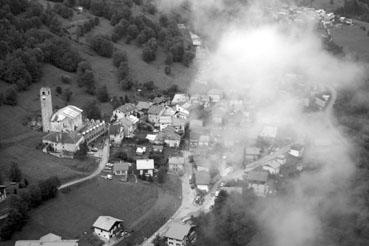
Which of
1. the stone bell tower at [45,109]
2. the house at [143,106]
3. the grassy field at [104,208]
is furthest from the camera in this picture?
the house at [143,106]

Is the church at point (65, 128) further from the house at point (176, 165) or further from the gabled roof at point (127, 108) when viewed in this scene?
the house at point (176, 165)

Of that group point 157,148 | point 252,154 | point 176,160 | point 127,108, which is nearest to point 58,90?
point 127,108

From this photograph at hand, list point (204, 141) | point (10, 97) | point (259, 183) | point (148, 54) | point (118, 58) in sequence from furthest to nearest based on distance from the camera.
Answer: point (148, 54), point (118, 58), point (204, 141), point (10, 97), point (259, 183)

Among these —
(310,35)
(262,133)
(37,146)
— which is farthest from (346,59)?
(37,146)

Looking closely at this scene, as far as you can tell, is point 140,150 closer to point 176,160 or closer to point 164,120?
point 176,160

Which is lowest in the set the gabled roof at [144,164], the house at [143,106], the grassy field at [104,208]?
the grassy field at [104,208]

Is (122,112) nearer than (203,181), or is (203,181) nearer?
(203,181)

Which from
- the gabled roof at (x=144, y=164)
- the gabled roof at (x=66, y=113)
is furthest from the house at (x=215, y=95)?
the gabled roof at (x=144, y=164)
